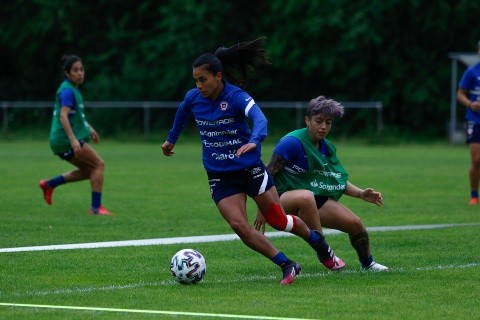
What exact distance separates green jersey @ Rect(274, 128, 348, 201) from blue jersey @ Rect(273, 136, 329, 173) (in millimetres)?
34

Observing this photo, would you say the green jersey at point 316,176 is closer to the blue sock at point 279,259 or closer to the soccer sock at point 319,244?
the soccer sock at point 319,244

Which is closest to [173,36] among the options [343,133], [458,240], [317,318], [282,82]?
[282,82]

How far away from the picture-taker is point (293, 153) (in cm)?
983

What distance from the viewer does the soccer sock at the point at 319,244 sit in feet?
31.1

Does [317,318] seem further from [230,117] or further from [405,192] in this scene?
[405,192]

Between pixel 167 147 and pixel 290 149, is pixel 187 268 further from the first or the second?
pixel 290 149

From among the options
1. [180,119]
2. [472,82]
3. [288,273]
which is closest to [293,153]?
[180,119]

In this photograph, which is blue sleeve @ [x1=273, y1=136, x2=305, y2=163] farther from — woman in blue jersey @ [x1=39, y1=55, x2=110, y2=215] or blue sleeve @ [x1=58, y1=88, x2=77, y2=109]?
blue sleeve @ [x1=58, y1=88, x2=77, y2=109]

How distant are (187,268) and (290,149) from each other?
1460mm

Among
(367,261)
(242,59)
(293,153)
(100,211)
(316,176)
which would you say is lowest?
(100,211)

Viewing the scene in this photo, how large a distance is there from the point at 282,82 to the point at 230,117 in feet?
123

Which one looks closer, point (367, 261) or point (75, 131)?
point (367, 261)

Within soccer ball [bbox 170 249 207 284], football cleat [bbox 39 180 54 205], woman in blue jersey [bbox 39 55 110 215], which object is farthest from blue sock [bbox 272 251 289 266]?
football cleat [bbox 39 180 54 205]

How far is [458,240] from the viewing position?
12180 millimetres
